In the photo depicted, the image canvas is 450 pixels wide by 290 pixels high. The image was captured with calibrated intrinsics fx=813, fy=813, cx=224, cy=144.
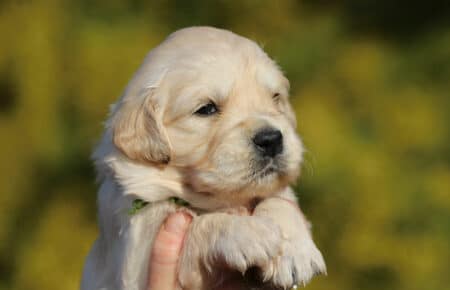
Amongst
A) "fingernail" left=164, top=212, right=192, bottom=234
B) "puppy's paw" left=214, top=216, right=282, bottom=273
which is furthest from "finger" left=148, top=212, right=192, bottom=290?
"puppy's paw" left=214, top=216, right=282, bottom=273

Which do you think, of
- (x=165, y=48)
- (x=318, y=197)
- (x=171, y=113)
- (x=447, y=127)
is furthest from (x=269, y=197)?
(x=447, y=127)

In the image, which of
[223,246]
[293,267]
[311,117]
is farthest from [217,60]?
[311,117]

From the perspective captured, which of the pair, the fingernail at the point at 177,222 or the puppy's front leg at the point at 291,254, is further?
the fingernail at the point at 177,222

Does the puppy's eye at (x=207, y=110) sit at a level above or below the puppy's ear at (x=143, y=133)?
above

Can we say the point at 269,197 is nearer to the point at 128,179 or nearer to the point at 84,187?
the point at 128,179

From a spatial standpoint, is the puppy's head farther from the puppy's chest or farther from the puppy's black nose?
the puppy's chest

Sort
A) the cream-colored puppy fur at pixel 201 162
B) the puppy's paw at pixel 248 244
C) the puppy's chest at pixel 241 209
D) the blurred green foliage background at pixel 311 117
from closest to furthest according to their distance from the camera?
the puppy's paw at pixel 248 244, the cream-colored puppy fur at pixel 201 162, the puppy's chest at pixel 241 209, the blurred green foliage background at pixel 311 117

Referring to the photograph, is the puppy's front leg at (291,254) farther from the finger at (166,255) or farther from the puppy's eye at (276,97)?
the puppy's eye at (276,97)

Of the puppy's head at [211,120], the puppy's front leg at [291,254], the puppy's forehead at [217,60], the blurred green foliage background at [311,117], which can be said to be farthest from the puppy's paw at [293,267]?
the blurred green foliage background at [311,117]
